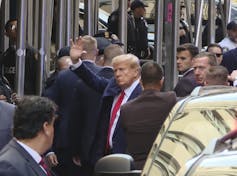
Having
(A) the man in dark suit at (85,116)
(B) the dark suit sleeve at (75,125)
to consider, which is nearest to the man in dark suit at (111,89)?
(A) the man in dark suit at (85,116)

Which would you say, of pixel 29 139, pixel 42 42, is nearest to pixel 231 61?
pixel 42 42

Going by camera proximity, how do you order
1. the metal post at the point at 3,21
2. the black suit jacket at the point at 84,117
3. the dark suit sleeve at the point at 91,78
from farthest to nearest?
the metal post at the point at 3,21
the black suit jacket at the point at 84,117
the dark suit sleeve at the point at 91,78

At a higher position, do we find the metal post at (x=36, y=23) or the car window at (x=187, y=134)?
the car window at (x=187, y=134)

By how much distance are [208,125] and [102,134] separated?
393 centimetres

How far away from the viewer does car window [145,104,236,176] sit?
5.19m

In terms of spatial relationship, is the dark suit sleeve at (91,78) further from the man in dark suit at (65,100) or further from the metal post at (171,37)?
the metal post at (171,37)

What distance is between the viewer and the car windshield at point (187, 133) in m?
5.20

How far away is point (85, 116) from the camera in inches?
376

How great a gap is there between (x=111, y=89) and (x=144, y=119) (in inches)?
51.7

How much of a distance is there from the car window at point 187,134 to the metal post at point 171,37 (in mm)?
8199

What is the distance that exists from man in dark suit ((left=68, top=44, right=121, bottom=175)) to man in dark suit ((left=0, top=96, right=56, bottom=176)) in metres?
3.55

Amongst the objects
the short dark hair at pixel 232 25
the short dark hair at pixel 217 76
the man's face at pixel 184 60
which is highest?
the short dark hair at pixel 217 76

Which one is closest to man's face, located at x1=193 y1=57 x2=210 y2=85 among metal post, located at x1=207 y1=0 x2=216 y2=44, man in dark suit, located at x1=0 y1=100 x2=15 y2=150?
man in dark suit, located at x1=0 y1=100 x2=15 y2=150

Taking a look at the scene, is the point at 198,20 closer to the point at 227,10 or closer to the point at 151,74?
the point at 227,10
